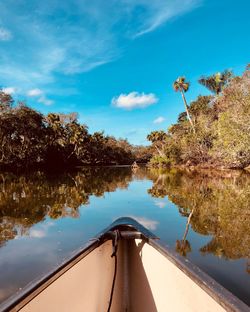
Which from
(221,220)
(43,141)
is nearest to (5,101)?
(43,141)

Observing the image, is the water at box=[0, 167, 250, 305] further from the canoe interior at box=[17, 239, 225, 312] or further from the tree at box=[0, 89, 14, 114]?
the tree at box=[0, 89, 14, 114]

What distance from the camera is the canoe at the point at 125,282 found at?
163 centimetres

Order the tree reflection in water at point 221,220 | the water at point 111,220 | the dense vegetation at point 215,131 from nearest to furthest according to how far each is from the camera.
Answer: the water at point 111,220 < the tree reflection in water at point 221,220 < the dense vegetation at point 215,131

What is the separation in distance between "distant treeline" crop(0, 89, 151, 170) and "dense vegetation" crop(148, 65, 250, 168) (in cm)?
1156

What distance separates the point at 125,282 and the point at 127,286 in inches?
1.7

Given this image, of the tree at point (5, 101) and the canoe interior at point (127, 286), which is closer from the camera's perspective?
the canoe interior at point (127, 286)

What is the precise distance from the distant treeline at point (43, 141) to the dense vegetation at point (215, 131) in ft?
37.9

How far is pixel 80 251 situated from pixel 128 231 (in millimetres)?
726

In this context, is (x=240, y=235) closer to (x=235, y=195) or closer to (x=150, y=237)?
(x=150, y=237)

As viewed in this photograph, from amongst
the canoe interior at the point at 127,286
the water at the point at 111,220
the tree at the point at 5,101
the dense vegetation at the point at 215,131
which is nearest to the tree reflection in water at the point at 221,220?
the water at the point at 111,220

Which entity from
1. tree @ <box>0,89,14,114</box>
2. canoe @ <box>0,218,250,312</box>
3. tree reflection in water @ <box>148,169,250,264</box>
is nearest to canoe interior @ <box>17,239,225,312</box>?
canoe @ <box>0,218,250,312</box>

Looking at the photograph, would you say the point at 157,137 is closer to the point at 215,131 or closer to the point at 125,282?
the point at 215,131

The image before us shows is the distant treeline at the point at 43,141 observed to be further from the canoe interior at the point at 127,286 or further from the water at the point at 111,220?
the canoe interior at the point at 127,286

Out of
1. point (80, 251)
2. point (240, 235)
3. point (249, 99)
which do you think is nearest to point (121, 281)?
point (80, 251)
